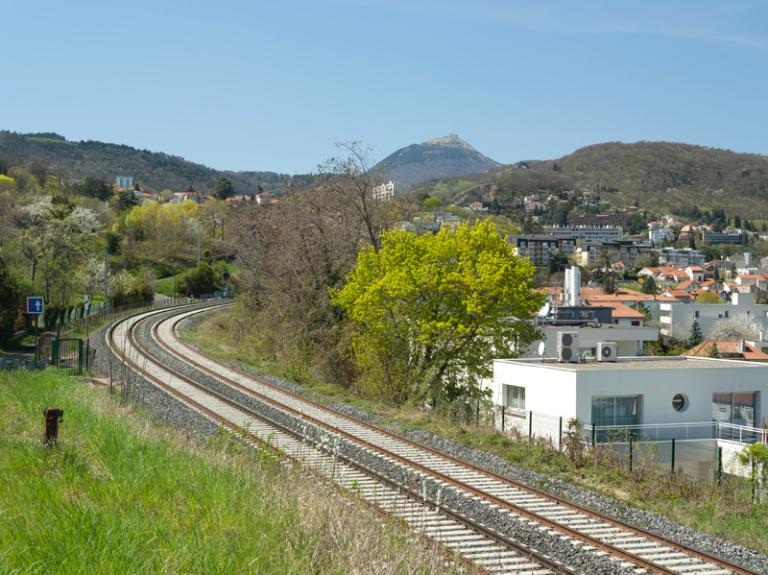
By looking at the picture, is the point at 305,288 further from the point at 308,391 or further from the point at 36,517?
the point at 36,517

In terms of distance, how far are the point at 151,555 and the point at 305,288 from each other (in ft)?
102

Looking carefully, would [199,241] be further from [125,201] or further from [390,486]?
[390,486]

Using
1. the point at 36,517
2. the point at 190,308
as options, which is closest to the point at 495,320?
the point at 36,517

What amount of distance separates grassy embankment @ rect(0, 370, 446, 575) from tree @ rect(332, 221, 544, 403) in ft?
63.9

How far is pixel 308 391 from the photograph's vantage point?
2612cm

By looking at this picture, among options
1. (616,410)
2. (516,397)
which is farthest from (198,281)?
(616,410)

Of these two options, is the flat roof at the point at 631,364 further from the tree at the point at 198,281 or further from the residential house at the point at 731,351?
the tree at the point at 198,281

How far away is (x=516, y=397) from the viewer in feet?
97.2

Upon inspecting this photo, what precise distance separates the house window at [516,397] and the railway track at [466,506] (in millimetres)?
9242

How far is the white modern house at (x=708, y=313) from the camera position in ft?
362

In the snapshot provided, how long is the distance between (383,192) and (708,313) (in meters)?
84.1

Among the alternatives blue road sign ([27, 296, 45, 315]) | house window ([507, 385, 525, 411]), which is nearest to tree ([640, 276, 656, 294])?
house window ([507, 385, 525, 411])

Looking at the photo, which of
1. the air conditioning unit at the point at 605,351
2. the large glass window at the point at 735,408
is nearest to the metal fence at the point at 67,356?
the air conditioning unit at the point at 605,351

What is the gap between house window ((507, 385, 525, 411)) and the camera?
2920 cm
